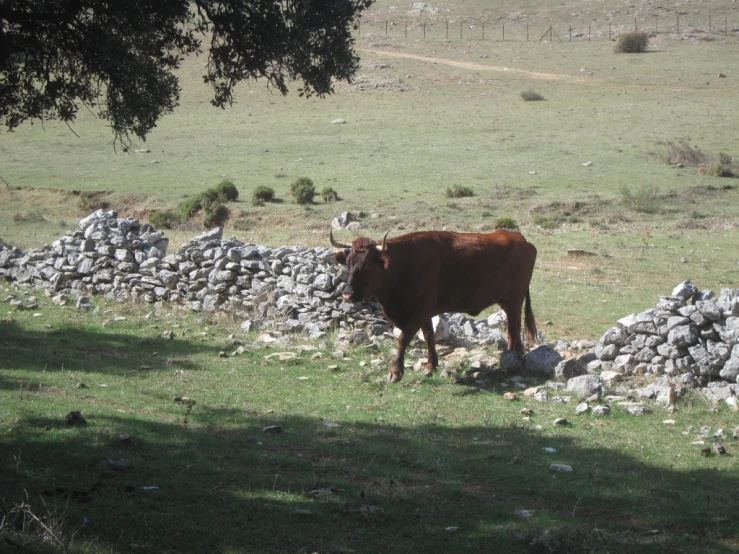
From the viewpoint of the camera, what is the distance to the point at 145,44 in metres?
10.3

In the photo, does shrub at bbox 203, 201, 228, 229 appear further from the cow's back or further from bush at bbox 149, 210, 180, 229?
the cow's back

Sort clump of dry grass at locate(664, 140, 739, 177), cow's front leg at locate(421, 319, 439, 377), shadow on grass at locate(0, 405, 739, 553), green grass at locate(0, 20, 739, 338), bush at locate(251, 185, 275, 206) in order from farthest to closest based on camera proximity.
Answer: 1. clump of dry grass at locate(664, 140, 739, 177)
2. bush at locate(251, 185, 275, 206)
3. green grass at locate(0, 20, 739, 338)
4. cow's front leg at locate(421, 319, 439, 377)
5. shadow on grass at locate(0, 405, 739, 553)

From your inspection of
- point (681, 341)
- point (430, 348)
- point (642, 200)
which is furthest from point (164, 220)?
point (681, 341)

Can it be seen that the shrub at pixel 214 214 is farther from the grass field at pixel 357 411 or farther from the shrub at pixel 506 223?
the shrub at pixel 506 223

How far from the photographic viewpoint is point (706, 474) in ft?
26.8

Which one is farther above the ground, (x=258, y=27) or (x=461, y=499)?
(x=258, y=27)

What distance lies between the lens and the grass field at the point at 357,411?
6.55 meters

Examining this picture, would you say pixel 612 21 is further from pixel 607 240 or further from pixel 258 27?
pixel 258 27

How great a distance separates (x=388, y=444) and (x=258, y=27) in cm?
461

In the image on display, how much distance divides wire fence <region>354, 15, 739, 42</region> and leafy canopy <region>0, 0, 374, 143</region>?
72203 mm

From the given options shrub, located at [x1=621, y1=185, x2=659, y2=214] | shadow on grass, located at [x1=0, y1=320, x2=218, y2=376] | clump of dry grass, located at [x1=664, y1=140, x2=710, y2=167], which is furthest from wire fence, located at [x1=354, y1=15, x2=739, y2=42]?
shadow on grass, located at [x1=0, y1=320, x2=218, y2=376]

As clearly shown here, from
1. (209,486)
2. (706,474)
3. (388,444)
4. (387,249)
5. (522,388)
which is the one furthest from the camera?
(387,249)

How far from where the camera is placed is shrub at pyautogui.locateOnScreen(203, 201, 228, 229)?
30922mm

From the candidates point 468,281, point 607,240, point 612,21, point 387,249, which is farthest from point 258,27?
point 612,21
